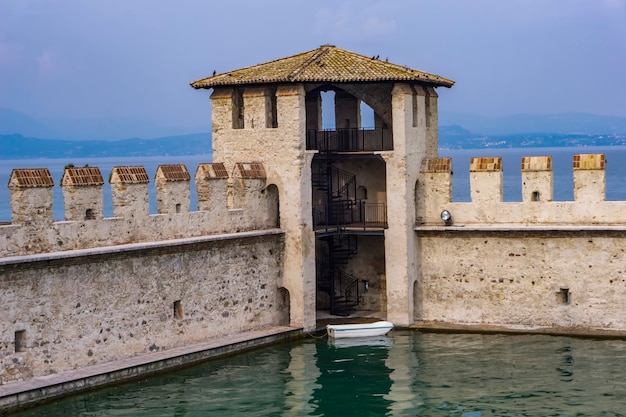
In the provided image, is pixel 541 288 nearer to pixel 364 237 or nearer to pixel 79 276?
pixel 364 237

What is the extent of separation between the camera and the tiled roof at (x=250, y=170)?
90.5 ft

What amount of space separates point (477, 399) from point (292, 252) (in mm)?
6873

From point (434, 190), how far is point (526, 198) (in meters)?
2.28

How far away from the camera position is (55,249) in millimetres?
22734

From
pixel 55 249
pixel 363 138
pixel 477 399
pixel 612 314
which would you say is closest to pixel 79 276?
pixel 55 249

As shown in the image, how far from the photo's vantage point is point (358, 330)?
27.9 metres

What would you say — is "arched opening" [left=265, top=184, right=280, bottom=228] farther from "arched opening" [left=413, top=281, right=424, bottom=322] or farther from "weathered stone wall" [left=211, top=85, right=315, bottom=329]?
"arched opening" [left=413, top=281, right=424, bottom=322]

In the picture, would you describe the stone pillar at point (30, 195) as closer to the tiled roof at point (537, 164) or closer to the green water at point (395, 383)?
the green water at point (395, 383)

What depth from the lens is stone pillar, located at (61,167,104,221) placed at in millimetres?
23141

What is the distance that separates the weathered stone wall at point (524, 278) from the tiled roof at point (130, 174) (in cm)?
746

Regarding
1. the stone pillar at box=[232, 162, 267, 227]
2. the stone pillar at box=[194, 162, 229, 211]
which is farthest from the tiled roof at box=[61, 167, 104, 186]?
the stone pillar at box=[232, 162, 267, 227]

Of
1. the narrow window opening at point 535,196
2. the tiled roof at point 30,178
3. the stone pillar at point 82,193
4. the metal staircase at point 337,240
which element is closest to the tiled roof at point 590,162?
the narrow window opening at point 535,196

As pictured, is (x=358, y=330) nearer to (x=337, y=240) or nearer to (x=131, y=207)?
(x=337, y=240)

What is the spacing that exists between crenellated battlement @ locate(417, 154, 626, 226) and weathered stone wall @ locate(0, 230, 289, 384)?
156 inches
